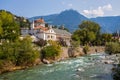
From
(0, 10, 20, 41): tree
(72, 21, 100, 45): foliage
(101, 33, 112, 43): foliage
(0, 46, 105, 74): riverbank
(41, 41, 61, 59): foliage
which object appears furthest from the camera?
(101, 33, 112, 43): foliage

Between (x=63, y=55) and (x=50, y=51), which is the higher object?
(x=50, y=51)

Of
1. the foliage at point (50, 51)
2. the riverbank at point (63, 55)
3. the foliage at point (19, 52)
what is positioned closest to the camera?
the riverbank at point (63, 55)

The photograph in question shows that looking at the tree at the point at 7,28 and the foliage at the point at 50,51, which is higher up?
the tree at the point at 7,28

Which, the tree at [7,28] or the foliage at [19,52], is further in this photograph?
the tree at [7,28]

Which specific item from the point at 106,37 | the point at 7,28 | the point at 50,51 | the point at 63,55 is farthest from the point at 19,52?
the point at 106,37

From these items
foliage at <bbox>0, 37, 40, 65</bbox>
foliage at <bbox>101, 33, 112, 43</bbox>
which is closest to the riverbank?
foliage at <bbox>0, 37, 40, 65</bbox>

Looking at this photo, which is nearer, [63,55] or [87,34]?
[63,55]

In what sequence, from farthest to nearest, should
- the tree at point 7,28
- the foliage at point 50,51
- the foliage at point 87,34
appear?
1. the foliage at point 87,34
2. the tree at point 7,28
3. the foliage at point 50,51

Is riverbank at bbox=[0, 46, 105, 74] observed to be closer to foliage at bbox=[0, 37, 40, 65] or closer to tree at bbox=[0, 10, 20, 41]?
foliage at bbox=[0, 37, 40, 65]

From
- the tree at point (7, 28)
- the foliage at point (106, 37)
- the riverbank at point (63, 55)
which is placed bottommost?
the riverbank at point (63, 55)

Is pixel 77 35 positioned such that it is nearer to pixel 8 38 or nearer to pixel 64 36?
pixel 64 36

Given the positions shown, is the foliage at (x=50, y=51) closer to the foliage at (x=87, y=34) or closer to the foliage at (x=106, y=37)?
the foliage at (x=87, y=34)

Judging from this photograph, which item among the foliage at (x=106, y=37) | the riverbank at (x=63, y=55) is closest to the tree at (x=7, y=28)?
the riverbank at (x=63, y=55)

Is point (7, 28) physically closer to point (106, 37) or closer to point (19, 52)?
point (19, 52)
